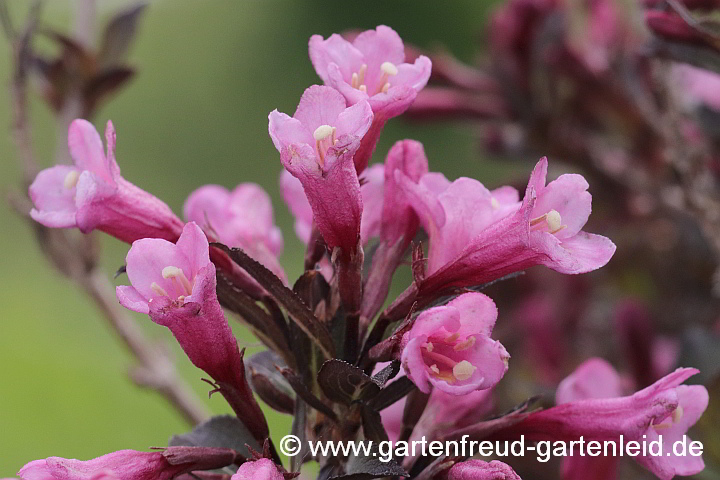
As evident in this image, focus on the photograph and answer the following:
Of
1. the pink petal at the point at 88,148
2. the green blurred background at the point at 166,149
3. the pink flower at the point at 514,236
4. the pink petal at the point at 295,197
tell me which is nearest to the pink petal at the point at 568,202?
the pink flower at the point at 514,236

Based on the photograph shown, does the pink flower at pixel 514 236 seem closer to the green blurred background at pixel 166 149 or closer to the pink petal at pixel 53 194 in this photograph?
the pink petal at pixel 53 194

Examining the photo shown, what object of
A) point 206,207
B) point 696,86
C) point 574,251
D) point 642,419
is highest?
point 206,207

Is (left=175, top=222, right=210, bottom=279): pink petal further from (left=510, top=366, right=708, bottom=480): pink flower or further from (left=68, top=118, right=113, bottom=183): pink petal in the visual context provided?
(left=510, top=366, right=708, bottom=480): pink flower

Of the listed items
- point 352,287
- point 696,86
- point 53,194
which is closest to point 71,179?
point 53,194

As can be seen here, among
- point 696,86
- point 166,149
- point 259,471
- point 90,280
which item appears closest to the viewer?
point 259,471

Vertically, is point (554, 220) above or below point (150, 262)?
below

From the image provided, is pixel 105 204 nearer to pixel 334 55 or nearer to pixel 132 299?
pixel 132 299

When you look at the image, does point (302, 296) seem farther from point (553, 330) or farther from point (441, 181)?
point (553, 330)
